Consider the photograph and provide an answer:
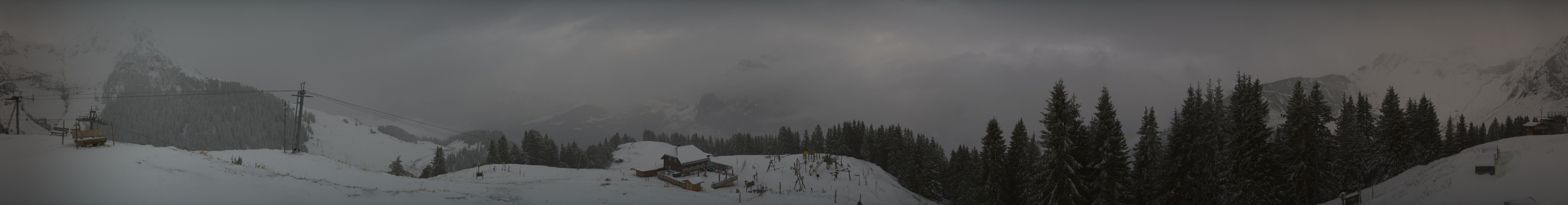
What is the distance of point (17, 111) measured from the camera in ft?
45.1

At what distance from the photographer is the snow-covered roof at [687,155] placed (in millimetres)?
57469

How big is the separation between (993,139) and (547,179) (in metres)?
30.0

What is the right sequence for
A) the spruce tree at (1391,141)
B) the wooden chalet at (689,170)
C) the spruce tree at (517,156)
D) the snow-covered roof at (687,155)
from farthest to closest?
the spruce tree at (517,156) < the snow-covered roof at (687,155) < the wooden chalet at (689,170) < the spruce tree at (1391,141)

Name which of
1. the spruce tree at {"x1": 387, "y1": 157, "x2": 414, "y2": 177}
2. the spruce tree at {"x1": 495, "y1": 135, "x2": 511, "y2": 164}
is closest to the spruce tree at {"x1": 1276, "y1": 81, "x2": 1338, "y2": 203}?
the spruce tree at {"x1": 387, "y1": 157, "x2": 414, "y2": 177}

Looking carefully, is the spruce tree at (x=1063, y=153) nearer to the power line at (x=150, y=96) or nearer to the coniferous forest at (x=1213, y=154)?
the coniferous forest at (x=1213, y=154)

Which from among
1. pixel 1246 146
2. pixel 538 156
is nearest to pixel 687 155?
pixel 538 156

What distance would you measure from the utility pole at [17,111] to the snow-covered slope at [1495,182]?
4320cm

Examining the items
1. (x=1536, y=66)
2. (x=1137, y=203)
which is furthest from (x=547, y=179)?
(x=1536, y=66)

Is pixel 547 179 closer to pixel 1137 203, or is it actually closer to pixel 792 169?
pixel 792 169

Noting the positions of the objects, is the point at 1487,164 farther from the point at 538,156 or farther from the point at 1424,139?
the point at 538,156

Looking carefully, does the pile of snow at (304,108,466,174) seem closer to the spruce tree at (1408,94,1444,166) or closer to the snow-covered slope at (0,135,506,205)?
the snow-covered slope at (0,135,506,205)

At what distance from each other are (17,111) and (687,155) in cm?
4778

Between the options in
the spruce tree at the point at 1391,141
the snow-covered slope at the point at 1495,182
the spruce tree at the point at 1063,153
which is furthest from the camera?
the spruce tree at the point at 1391,141

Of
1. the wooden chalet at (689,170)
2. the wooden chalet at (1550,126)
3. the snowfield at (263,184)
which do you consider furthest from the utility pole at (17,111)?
the wooden chalet at (1550,126)
